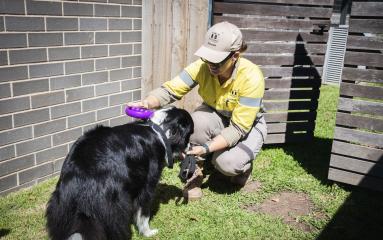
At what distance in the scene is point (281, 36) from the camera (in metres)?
4.88

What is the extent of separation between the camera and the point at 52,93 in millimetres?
3732

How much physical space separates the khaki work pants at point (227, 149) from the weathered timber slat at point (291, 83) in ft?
4.06

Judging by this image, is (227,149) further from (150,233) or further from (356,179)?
(356,179)

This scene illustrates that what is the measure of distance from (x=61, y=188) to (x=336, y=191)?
9.54 ft

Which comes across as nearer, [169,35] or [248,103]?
[248,103]

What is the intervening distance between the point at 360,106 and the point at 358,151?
477mm

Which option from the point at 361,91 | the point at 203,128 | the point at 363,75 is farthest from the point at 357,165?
the point at 203,128

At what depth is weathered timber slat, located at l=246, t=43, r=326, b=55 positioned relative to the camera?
4824 millimetres

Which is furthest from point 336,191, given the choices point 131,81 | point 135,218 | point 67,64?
point 67,64

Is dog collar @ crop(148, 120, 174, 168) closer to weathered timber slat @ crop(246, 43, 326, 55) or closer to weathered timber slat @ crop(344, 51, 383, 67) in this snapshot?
weathered timber slat @ crop(344, 51, 383, 67)

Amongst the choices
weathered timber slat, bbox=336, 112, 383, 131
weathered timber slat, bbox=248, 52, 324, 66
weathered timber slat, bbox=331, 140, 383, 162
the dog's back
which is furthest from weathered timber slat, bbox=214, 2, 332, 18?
the dog's back

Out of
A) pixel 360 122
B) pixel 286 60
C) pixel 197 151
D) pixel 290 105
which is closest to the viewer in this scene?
pixel 197 151

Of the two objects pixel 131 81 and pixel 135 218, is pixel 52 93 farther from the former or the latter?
pixel 135 218

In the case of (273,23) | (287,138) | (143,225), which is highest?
(273,23)
